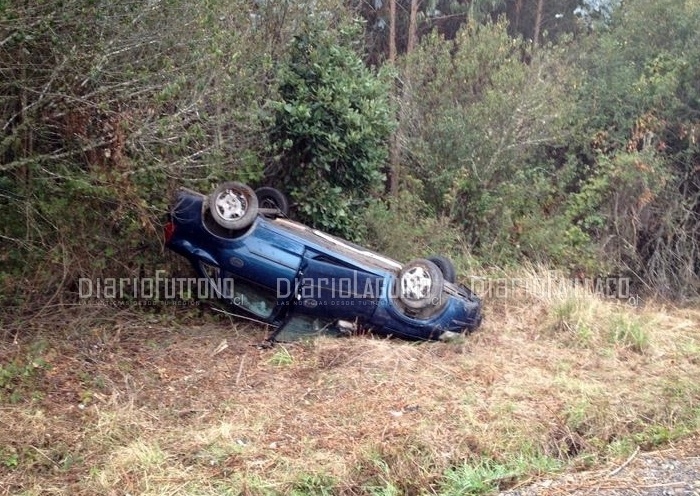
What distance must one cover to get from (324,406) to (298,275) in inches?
60.0

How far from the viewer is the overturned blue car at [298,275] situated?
6551 mm

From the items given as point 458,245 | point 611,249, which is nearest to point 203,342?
point 458,245

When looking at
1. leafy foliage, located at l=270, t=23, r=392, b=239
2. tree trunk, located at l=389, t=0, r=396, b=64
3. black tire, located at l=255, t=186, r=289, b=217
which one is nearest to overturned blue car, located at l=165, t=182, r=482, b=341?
black tire, located at l=255, t=186, r=289, b=217

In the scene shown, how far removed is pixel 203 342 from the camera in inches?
263

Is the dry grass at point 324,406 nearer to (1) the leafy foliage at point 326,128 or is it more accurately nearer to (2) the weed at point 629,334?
(2) the weed at point 629,334

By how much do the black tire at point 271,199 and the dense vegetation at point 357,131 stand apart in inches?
6.0

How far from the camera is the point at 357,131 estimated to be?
818cm

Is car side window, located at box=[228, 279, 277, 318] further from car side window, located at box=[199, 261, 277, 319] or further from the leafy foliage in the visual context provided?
the leafy foliage

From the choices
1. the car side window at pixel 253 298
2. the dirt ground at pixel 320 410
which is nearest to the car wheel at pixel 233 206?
the car side window at pixel 253 298

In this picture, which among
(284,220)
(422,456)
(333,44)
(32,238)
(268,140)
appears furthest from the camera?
(333,44)

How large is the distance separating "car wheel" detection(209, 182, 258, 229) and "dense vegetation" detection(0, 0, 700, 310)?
37cm

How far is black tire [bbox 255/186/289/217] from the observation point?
7.89 meters

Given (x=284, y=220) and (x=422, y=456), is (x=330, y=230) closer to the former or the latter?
(x=284, y=220)

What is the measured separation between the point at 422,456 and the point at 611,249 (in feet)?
24.7
